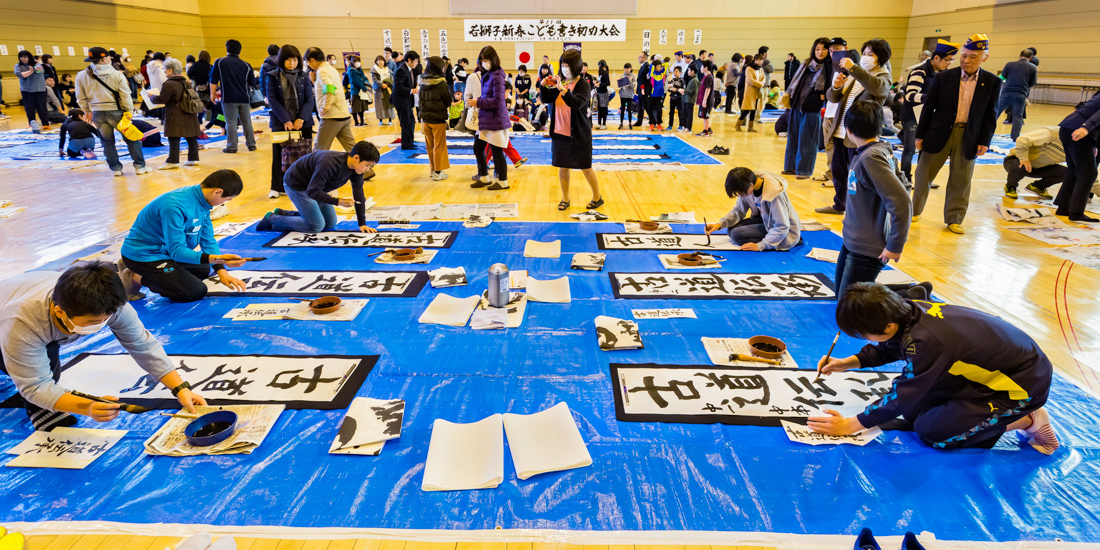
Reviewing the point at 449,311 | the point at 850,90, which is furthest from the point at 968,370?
the point at 850,90

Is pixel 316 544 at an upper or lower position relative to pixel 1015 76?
lower

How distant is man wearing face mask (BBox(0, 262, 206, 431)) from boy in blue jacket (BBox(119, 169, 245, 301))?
947 millimetres

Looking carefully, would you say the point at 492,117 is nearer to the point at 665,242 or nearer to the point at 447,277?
the point at 665,242

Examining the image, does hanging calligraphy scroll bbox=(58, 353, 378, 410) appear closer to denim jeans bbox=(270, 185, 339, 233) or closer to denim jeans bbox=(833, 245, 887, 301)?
denim jeans bbox=(270, 185, 339, 233)

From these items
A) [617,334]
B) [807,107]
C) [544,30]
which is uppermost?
[544,30]

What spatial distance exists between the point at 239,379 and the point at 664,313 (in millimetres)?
2073

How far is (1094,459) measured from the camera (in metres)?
1.96

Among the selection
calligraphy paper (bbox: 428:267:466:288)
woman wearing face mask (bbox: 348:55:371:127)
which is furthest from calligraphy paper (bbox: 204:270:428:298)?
woman wearing face mask (bbox: 348:55:371:127)

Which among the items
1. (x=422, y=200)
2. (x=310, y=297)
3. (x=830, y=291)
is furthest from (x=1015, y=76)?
(x=310, y=297)

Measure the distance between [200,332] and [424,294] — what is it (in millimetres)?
1145

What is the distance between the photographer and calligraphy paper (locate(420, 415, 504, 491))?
1.85 metres

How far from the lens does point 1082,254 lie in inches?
157

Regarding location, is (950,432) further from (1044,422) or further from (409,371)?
(409,371)

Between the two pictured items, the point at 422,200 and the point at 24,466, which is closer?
the point at 24,466
